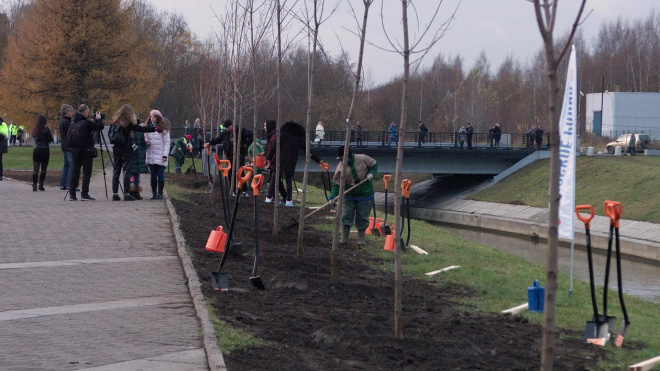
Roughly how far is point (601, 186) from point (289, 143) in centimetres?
2295

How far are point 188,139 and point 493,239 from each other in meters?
11.3

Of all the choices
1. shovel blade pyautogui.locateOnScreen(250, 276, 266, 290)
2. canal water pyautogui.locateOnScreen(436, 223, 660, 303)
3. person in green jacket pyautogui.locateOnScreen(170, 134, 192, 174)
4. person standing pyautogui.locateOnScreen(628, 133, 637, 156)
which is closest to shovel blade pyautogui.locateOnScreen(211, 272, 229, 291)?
shovel blade pyautogui.locateOnScreen(250, 276, 266, 290)

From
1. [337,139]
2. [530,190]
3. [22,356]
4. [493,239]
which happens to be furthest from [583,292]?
[337,139]

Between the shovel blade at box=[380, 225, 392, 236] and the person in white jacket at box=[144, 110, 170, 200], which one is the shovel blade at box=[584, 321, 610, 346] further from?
the person in white jacket at box=[144, 110, 170, 200]

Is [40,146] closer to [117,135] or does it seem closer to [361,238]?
[117,135]

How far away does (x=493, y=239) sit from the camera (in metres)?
31.7

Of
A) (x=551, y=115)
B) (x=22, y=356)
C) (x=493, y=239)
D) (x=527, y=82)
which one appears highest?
(x=527, y=82)

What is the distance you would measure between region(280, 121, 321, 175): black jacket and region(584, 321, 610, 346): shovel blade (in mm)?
12706

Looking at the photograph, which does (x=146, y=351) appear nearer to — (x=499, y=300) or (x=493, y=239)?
(x=499, y=300)

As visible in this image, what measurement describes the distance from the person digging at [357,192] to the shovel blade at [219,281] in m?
4.59

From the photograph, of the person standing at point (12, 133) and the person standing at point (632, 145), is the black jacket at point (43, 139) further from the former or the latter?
the person standing at point (12, 133)

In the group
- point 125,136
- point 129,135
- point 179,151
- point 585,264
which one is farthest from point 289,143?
point 179,151

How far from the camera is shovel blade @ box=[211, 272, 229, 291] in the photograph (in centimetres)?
931

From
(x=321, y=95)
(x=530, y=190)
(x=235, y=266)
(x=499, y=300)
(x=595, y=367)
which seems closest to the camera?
(x=595, y=367)
